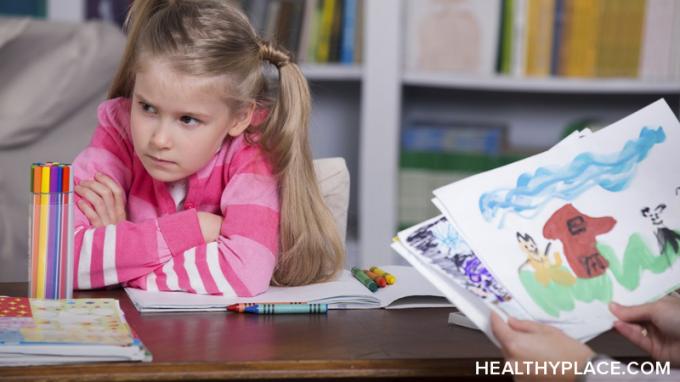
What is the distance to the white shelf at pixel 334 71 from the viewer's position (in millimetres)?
2514

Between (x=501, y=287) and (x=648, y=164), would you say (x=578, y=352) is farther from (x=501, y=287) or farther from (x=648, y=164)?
(x=648, y=164)

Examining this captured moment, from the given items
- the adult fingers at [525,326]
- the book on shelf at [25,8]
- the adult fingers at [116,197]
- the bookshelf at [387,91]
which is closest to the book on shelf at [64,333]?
the adult fingers at [116,197]

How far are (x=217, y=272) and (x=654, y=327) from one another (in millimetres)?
516

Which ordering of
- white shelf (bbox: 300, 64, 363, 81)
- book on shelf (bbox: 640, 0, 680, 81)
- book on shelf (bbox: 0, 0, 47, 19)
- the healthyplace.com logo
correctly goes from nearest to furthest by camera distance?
the healthyplace.com logo, book on shelf (bbox: 640, 0, 680, 81), white shelf (bbox: 300, 64, 363, 81), book on shelf (bbox: 0, 0, 47, 19)

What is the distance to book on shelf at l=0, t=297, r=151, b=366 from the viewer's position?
2.81 ft

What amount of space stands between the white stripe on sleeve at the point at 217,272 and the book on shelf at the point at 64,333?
144mm

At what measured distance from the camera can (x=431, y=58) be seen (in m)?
2.48

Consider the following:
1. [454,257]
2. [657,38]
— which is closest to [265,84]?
[454,257]

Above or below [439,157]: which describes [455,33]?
above

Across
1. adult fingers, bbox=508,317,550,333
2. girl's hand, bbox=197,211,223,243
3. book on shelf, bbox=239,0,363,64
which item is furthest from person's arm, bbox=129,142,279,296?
book on shelf, bbox=239,0,363,64

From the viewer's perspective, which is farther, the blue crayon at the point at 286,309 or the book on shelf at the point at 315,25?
the book on shelf at the point at 315,25

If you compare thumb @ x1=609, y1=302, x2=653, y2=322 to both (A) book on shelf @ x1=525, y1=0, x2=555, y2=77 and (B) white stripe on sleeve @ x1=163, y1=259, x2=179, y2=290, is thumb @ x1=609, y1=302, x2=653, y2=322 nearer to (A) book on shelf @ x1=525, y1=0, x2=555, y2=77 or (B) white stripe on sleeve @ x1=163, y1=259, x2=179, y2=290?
(B) white stripe on sleeve @ x1=163, y1=259, x2=179, y2=290

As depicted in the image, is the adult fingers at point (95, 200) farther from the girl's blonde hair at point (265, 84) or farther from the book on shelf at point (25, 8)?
the book on shelf at point (25, 8)

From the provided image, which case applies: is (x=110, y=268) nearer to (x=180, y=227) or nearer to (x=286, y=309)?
(x=180, y=227)
